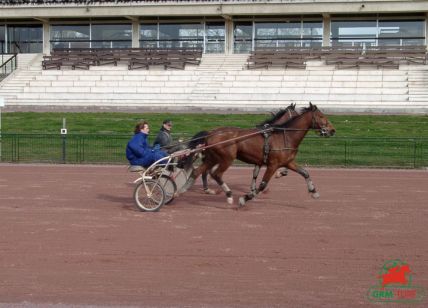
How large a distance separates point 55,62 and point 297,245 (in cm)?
3577

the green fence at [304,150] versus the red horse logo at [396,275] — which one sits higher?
the green fence at [304,150]

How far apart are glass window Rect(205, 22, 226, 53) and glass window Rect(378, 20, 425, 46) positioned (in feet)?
34.8

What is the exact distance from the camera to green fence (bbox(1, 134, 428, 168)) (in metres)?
22.3

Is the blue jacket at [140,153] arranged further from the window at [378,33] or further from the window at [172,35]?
the window at [172,35]

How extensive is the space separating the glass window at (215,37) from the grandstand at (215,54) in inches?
2.7

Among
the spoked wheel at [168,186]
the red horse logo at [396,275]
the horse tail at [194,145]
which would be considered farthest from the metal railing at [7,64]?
the red horse logo at [396,275]

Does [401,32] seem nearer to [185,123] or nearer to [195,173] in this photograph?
[185,123]

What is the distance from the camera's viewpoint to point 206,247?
953cm

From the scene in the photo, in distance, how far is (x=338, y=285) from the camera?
766cm

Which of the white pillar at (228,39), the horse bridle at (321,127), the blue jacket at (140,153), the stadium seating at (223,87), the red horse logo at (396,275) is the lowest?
the red horse logo at (396,275)

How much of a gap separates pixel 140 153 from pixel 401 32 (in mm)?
35176

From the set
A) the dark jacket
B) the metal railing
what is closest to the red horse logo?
the dark jacket

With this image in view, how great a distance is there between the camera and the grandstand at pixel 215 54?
119 feet

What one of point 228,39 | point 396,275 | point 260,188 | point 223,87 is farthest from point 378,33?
point 396,275
